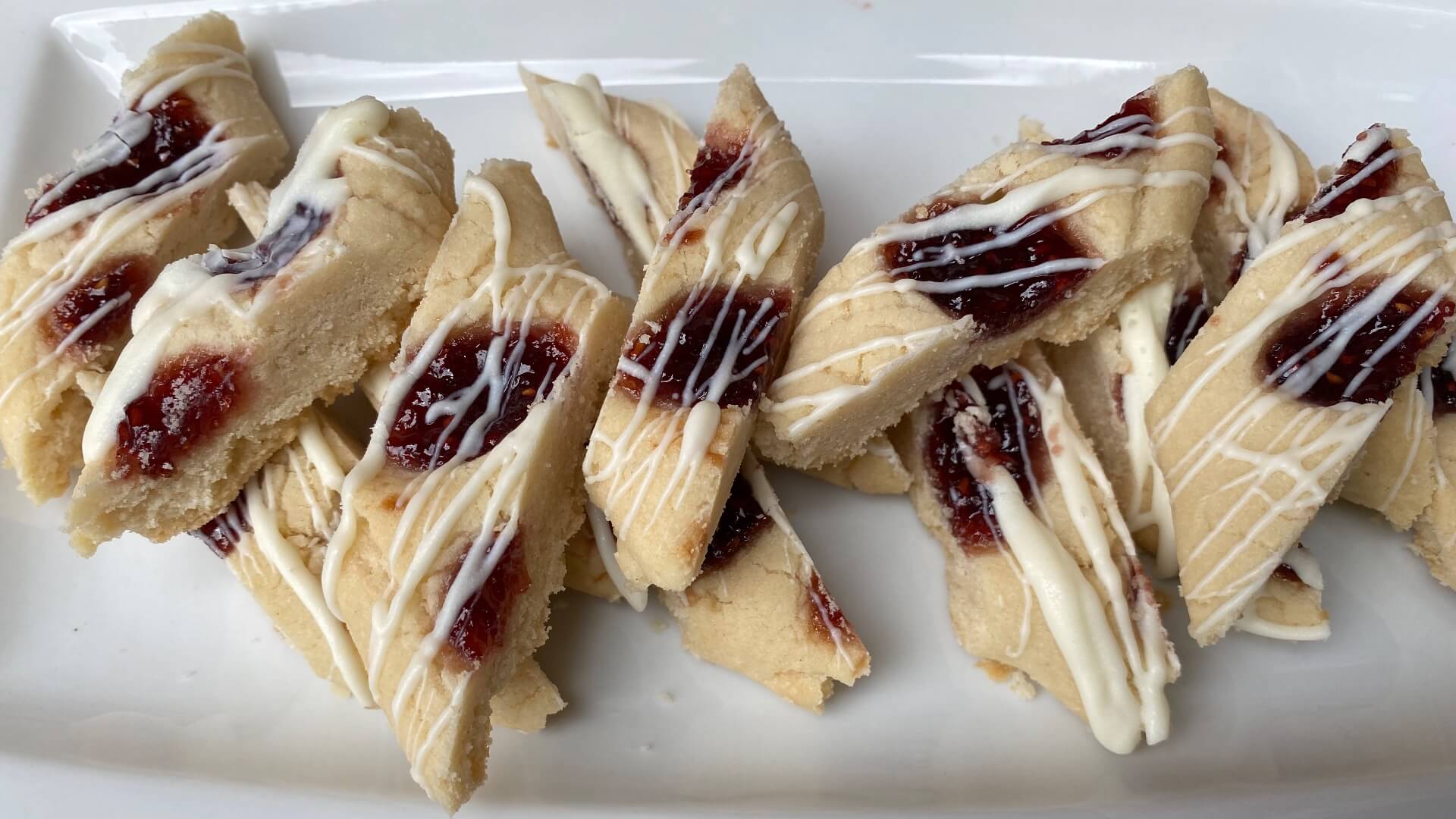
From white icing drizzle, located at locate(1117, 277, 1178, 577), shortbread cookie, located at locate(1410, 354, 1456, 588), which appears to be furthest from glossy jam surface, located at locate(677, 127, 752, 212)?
shortbread cookie, located at locate(1410, 354, 1456, 588)

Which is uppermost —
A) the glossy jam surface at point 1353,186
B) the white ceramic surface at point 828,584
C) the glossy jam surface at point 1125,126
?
the glossy jam surface at point 1125,126

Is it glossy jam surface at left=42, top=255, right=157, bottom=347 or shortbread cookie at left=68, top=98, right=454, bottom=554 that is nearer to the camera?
shortbread cookie at left=68, top=98, right=454, bottom=554

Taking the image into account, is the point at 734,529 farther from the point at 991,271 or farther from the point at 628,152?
the point at 628,152

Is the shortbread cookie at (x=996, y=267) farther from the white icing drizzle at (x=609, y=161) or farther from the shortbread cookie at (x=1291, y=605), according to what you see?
the shortbread cookie at (x=1291, y=605)

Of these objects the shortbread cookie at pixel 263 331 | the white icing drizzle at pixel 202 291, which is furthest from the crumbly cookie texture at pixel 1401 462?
the white icing drizzle at pixel 202 291

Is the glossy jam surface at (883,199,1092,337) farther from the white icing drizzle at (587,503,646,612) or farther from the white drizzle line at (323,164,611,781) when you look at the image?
the white icing drizzle at (587,503,646,612)

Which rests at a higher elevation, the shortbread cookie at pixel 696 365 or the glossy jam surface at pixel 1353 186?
the glossy jam surface at pixel 1353 186

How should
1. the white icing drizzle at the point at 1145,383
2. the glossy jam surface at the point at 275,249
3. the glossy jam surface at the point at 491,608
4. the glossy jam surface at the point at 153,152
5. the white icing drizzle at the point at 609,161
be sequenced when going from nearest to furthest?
the glossy jam surface at the point at 491,608
the glossy jam surface at the point at 275,249
the white icing drizzle at the point at 1145,383
the glossy jam surface at the point at 153,152
the white icing drizzle at the point at 609,161

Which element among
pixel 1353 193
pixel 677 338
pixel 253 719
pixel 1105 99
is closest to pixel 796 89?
pixel 1105 99
